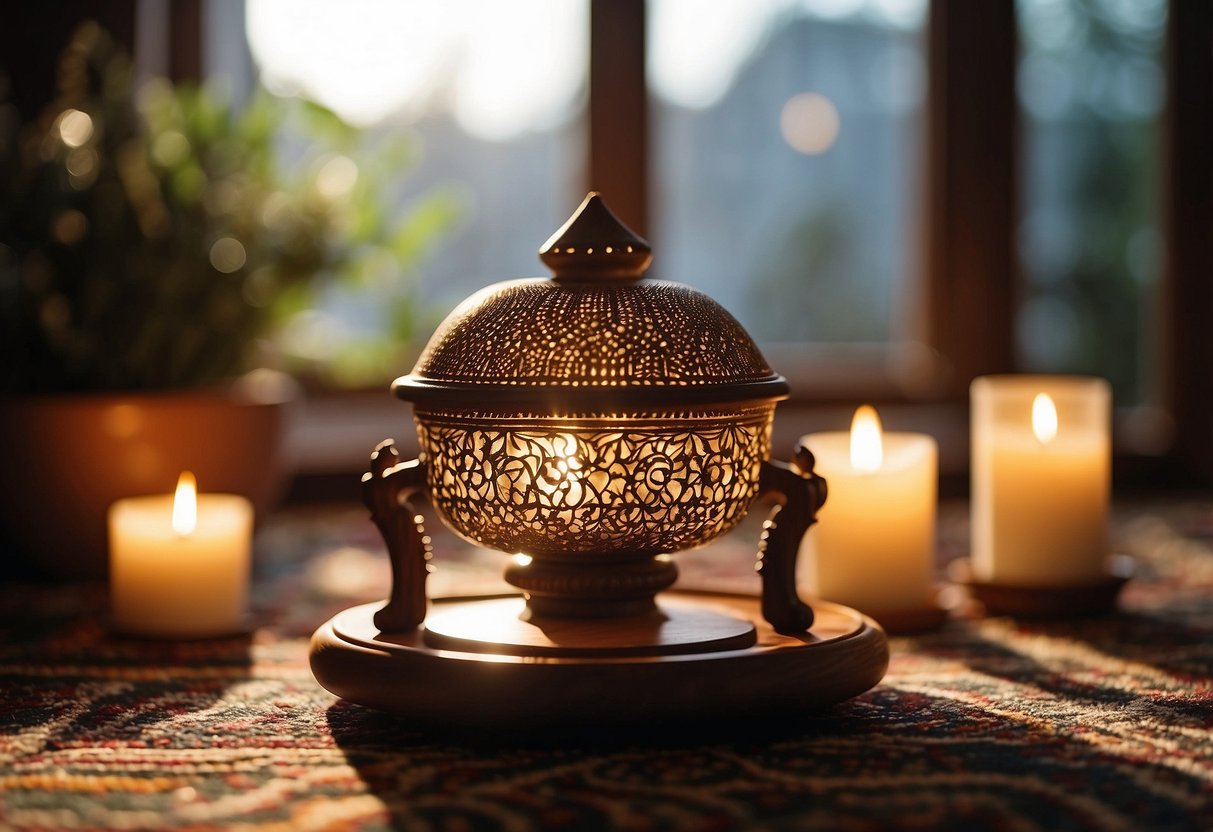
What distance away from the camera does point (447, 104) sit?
7.39 ft

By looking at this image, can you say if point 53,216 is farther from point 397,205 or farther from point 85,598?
point 397,205

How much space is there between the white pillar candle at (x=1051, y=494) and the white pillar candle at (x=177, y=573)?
0.69 metres

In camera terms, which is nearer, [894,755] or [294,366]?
[894,755]

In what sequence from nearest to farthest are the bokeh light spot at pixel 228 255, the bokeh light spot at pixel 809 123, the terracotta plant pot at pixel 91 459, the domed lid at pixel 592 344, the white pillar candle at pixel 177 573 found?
the domed lid at pixel 592 344, the white pillar candle at pixel 177 573, the terracotta plant pot at pixel 91 459, the bokeh light spot at pixel 228 255, the bokeh light spot at pixel 809 123

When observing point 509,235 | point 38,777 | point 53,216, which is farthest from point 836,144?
point 38,777

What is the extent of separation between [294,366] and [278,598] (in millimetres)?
500

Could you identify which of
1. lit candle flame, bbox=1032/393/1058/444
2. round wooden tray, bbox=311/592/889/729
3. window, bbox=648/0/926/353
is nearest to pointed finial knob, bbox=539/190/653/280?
round wooden tray, bbox=311/592/889/729

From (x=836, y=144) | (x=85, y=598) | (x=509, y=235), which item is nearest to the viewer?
(x=85, y=598)

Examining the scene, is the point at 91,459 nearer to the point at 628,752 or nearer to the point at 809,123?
the point at 628,752

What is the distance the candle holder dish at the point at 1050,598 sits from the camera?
129 centimetres

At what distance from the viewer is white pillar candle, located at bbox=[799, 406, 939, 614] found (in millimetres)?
1234

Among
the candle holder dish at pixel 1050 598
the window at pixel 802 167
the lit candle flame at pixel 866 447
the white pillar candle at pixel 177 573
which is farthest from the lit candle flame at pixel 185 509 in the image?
the window at pixel 802 167

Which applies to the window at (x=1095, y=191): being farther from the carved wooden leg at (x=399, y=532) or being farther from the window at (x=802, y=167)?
the carved wooden leg at (x=399, y=532)

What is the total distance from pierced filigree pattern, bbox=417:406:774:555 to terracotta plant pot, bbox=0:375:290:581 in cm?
63
